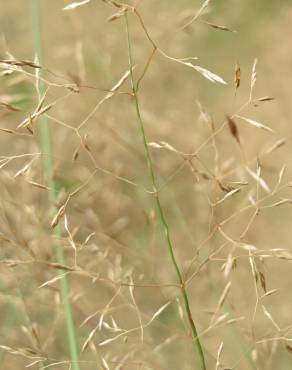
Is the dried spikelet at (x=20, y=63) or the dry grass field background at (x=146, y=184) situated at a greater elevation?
the dried spikelet at (x=20, y=63)

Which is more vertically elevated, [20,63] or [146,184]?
[20,63]

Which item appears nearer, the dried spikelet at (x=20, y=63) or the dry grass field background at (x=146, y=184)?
the dried spikelet at (x=20, y=63)

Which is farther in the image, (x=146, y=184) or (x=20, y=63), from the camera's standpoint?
(x=146, y=184)

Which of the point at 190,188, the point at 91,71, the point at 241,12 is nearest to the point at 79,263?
the point at 190,188

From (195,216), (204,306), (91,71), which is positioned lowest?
(204,306)

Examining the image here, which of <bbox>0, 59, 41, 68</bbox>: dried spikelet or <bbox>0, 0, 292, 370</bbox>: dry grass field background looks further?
<bbox>0, 0, 292, 370</bbox>: dry grass field background

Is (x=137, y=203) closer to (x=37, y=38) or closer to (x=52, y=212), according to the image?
(x=52, y=212)

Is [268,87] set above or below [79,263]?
above

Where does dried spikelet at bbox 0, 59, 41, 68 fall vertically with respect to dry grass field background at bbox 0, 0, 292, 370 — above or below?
above
